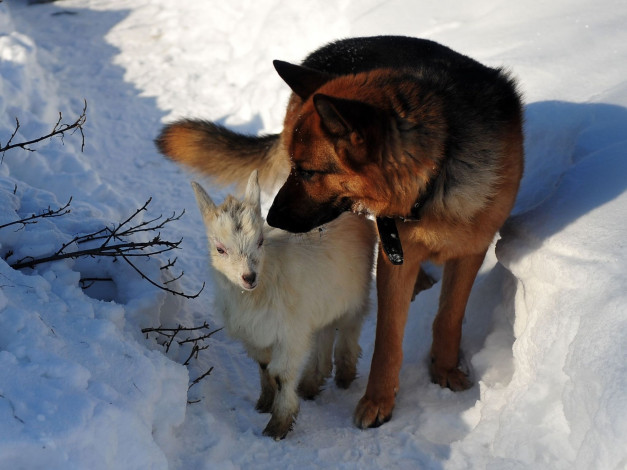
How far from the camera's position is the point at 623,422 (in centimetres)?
275

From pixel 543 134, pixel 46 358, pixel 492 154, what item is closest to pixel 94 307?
pixel 46 358

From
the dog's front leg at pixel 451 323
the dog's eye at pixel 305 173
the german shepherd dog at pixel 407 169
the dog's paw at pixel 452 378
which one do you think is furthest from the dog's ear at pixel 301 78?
the dog's paw at pixel 452 378

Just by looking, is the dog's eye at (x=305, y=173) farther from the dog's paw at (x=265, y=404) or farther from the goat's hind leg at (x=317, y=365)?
the dog's paw at (x=265, y=404)

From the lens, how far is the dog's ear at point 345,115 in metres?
3.09

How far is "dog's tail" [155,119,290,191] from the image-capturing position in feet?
16.7

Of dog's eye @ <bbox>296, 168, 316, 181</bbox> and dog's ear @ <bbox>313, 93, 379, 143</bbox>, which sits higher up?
dog's ear @ <bbox>313, 93, 379, 143</bbox>

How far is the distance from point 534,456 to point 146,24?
391 inches

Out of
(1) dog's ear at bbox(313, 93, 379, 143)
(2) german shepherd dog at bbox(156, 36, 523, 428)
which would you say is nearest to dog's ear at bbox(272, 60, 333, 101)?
(2) german shepherd dog at bbox(156, 36, 523, 428)

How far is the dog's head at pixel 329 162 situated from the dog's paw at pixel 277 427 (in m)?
1.21

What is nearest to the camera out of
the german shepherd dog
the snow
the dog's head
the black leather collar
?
the snow

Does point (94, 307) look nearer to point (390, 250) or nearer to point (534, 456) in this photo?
point (390, 250)

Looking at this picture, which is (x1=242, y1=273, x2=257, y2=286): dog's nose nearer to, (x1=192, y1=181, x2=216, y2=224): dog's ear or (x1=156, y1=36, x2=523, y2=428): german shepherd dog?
(x1=156, y1=36, x2=523, y2=428): german shepherd dog

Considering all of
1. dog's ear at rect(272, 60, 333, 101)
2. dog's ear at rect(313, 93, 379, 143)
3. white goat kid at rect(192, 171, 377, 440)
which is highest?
dog's ear at rect(313, 93, 379, 143)

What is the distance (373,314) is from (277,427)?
6.40 ft
